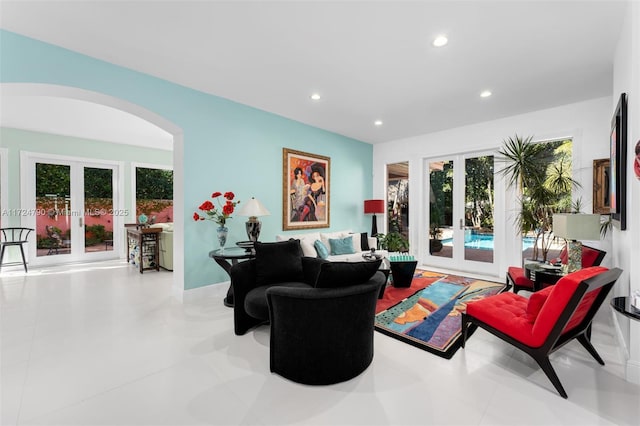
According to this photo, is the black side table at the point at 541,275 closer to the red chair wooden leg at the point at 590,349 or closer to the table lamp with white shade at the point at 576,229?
the table lamp with white shade at the point at 576,229

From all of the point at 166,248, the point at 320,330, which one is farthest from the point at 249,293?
the point at 166,248

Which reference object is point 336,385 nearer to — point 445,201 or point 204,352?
point 204,352

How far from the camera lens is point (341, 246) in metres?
4.94

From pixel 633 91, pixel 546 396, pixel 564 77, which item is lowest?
pixel 546 396

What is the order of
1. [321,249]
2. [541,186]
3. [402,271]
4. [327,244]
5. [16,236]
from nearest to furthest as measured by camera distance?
[541,186] → [402,271] → [321,249] → [327,244] → [16,236]

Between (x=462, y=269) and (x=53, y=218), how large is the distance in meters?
8.60

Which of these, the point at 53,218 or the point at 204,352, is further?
the point at 53,218

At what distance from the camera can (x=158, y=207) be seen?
7707mm

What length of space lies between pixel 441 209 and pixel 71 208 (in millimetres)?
8046

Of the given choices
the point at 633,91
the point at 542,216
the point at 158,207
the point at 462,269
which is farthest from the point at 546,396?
the point at 158,207

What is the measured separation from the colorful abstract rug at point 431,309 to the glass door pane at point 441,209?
3.15 feet

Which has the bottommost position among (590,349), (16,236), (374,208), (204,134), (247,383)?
(247,383)

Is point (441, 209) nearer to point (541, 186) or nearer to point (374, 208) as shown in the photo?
point (374, 208)

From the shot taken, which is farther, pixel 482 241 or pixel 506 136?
pixel 482 241
